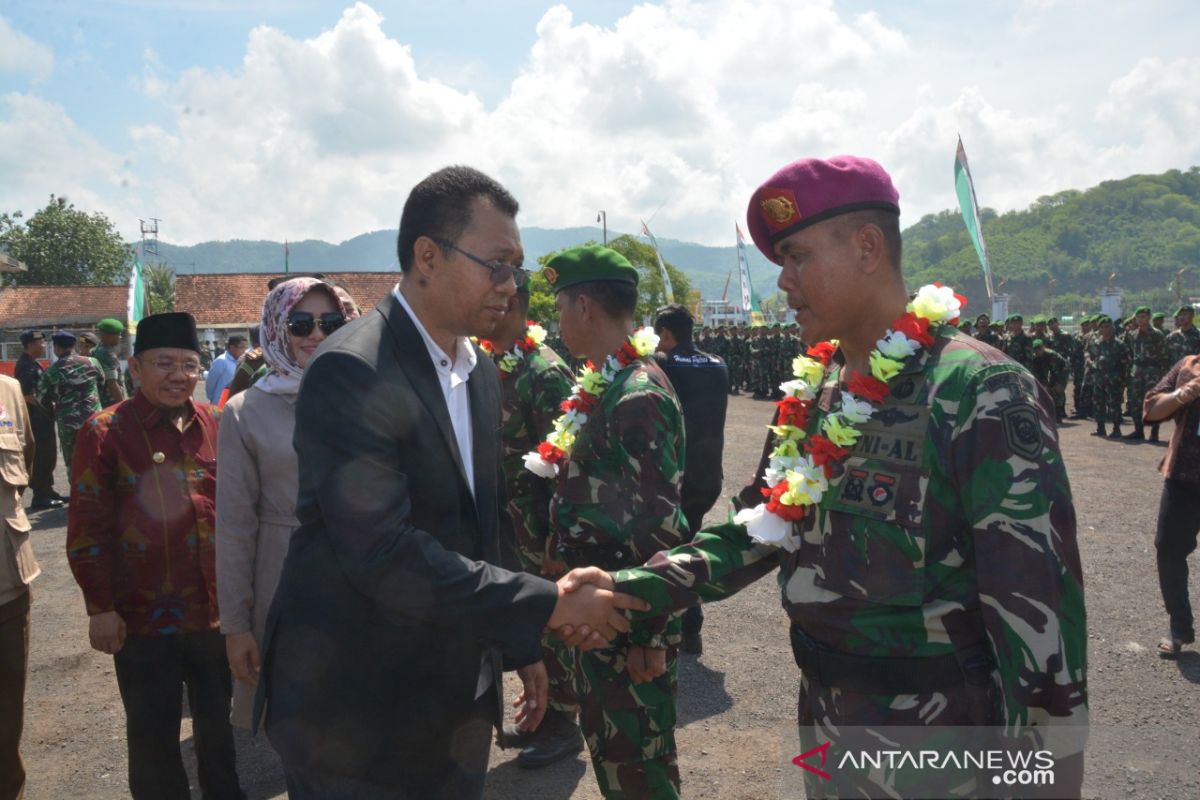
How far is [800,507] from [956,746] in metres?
0.67

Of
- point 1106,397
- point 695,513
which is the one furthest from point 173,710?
point 1106,397

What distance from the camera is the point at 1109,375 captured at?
16016 mm

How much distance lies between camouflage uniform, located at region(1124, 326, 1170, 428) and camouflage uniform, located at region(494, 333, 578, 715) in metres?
14.4

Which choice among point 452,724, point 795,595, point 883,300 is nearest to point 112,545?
point 452,724

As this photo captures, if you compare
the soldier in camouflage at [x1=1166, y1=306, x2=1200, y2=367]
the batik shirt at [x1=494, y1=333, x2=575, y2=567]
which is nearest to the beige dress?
the batik shirt at [x1=494, y1=333, x2=575, y2=567]

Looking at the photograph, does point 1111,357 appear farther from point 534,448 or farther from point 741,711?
point 534,448

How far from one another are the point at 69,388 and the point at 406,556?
448 inches

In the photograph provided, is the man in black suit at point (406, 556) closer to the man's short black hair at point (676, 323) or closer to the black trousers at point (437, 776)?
the black trousers at point (437, 776)

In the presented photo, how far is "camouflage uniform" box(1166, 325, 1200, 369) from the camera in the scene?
15.2 meters

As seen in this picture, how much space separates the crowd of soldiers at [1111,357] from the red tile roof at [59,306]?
49.9 meters

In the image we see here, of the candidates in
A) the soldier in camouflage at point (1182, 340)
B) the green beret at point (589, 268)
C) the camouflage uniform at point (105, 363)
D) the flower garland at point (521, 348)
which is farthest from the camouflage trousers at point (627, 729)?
the soldier in camouflage at point (1182, 340)

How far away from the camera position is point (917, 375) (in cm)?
203

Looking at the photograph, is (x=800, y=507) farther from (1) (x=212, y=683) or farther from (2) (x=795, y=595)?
(1) (x=212, y=683)

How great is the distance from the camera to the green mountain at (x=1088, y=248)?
134 m
